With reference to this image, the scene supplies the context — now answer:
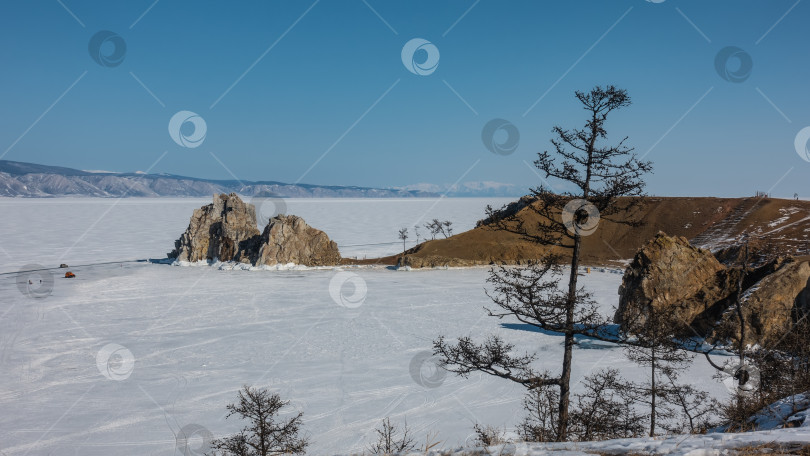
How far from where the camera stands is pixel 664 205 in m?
85.5

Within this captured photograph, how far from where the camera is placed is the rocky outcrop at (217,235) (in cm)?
6228

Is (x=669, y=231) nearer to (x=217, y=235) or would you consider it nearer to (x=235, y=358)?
(x=217, y=235)

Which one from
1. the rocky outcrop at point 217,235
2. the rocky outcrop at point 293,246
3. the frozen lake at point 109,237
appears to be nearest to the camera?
the rocky outcrop at point 293,246

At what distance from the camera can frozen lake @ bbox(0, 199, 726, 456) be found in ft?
56.6

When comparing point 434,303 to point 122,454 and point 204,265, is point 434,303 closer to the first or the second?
point 122,454

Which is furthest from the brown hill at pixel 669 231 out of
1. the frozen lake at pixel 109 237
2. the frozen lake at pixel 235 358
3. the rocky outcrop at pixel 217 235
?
the rocky outcrop at pixel 217 235

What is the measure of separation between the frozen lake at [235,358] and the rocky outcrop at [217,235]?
11.5 metres

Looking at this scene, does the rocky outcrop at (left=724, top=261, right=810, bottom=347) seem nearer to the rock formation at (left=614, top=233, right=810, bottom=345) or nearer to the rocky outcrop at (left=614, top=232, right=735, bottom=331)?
the rock formation at (left=614, top=233, right=810, bottom=345)

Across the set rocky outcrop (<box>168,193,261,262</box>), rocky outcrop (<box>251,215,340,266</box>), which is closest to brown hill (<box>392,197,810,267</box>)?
rocky outcrop (<box>251,215,340,266</box>)

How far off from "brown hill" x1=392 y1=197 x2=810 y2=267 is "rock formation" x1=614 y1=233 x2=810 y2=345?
32.2m

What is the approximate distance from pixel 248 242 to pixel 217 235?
4.23 meters

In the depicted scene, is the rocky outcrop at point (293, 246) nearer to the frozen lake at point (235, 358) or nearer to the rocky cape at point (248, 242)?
the rocky cape at point (248, 242)

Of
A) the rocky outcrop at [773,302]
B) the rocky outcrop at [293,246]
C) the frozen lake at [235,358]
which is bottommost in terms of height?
the frozen lake at [235,358]

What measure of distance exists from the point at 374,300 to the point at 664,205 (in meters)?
66.6
